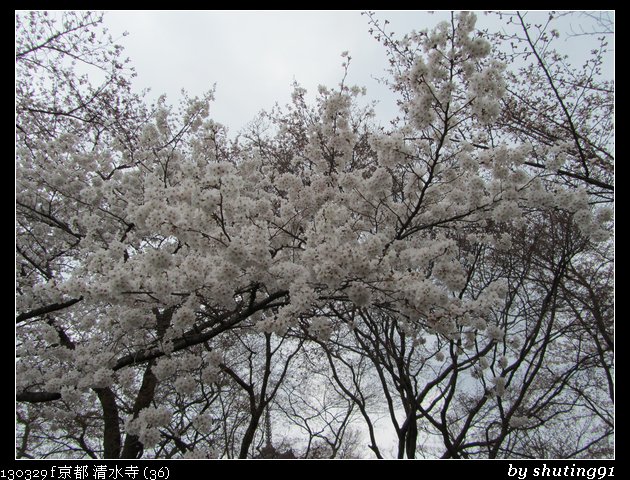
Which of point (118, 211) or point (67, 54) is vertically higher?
point (67, 54)

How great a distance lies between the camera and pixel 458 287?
4.09 meters

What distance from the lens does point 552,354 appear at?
426 inches

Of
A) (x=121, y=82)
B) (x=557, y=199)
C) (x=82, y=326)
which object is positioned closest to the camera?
(x=557, y=199)

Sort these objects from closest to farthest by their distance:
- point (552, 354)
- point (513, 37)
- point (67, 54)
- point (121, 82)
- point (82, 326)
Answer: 1. point (513, 37)
2. point (82, 326)
3. point (67, 54)
4. point (121, 82)
5. point (552, 354)

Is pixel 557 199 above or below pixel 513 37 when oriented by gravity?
below

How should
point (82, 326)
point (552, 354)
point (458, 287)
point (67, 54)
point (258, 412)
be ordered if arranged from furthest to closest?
1. point (552, 354)
2. point (258, 412)
3. point (67, 54)
4. point (82, 326)
5. point (458, 287)

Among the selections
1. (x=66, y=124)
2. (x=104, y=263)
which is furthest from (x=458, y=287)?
(x=66, y=124)

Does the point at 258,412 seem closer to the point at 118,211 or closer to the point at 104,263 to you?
the point at 118,211

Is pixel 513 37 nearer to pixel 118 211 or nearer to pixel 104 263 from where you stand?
pixel 104 263

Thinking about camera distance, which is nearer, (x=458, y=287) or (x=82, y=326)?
(x=458, y=287)

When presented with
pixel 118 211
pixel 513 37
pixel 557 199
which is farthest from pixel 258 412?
pixel 513 37

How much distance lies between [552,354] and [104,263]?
10952 millimetres
